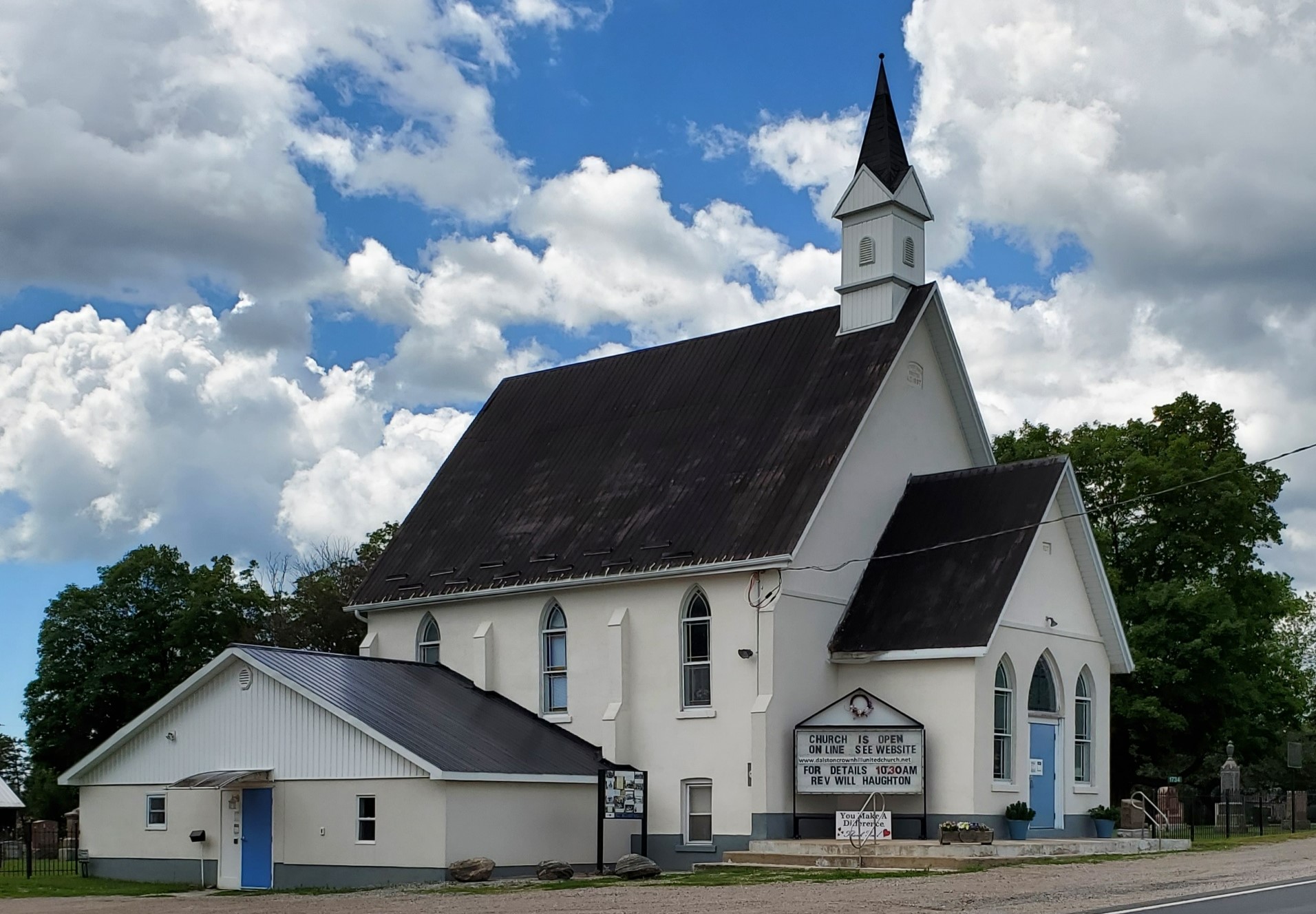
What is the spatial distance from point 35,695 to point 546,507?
106 feet

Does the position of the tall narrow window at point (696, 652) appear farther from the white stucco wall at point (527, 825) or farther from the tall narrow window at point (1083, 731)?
the tall narrow window at point (1083, 731)

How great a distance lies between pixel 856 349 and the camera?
118 ft

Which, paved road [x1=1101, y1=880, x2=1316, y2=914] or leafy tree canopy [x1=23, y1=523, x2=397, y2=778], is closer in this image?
paved road [x1=1101, y1=880, x2=1316, y2=914]

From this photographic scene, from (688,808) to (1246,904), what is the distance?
1616cm

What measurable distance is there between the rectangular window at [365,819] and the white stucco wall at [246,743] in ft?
1.90

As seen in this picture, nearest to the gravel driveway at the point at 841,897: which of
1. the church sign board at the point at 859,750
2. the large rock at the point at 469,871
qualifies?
the large rock at the point at 469,871

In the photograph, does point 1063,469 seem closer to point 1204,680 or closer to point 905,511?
point 905,511

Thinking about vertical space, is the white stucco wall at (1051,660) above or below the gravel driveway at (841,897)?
above

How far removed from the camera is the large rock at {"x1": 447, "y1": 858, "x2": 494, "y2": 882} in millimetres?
28953

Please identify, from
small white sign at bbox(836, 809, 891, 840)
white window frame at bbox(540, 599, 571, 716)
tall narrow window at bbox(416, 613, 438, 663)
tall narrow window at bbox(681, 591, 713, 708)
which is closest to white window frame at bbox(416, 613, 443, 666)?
tall narrow window at bbox(416, 613, 438, 663)

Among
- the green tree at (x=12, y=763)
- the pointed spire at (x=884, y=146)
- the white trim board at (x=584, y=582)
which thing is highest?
the pointed spire at (x=884, y=146)

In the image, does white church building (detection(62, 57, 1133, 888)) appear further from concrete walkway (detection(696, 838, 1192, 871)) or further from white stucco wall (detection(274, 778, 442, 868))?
concrete walkway (detection(696, 838, 1192, 871))

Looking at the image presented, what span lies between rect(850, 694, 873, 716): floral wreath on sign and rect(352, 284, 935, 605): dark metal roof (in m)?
3.41

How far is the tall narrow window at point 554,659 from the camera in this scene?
3650 cm
